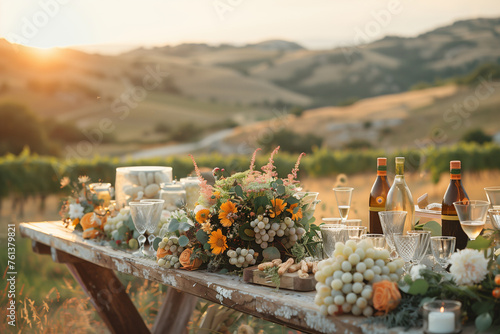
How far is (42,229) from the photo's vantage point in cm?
280

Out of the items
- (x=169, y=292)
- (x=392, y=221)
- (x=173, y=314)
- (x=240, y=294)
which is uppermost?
(x=392, y=221)

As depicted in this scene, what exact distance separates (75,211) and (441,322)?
6.84 ft

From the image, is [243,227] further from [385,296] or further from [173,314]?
[173,314]

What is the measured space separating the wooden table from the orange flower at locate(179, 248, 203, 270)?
0.08 ft

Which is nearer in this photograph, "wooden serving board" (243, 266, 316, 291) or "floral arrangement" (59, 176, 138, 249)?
"wooden serving board" (243, 266, 316, 291)

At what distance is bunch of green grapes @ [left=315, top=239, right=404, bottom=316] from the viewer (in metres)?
1.17

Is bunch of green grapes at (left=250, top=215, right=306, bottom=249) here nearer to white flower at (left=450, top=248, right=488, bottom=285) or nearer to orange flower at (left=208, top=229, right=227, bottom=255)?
orange flower at (left=208, top=229, right=227, bottom=255)

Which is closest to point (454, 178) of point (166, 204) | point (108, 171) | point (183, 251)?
point (183, 251)

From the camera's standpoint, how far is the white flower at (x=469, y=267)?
3.74 ft

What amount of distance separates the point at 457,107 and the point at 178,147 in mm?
13288

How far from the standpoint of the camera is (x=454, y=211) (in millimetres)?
1610

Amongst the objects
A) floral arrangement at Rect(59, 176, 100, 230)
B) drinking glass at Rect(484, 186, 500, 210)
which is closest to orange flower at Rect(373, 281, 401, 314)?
drinking glass at Rect(484, 186, 500, 210)

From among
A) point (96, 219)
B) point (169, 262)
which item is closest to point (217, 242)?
point (169, 262)

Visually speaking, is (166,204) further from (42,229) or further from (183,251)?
(42,229)
